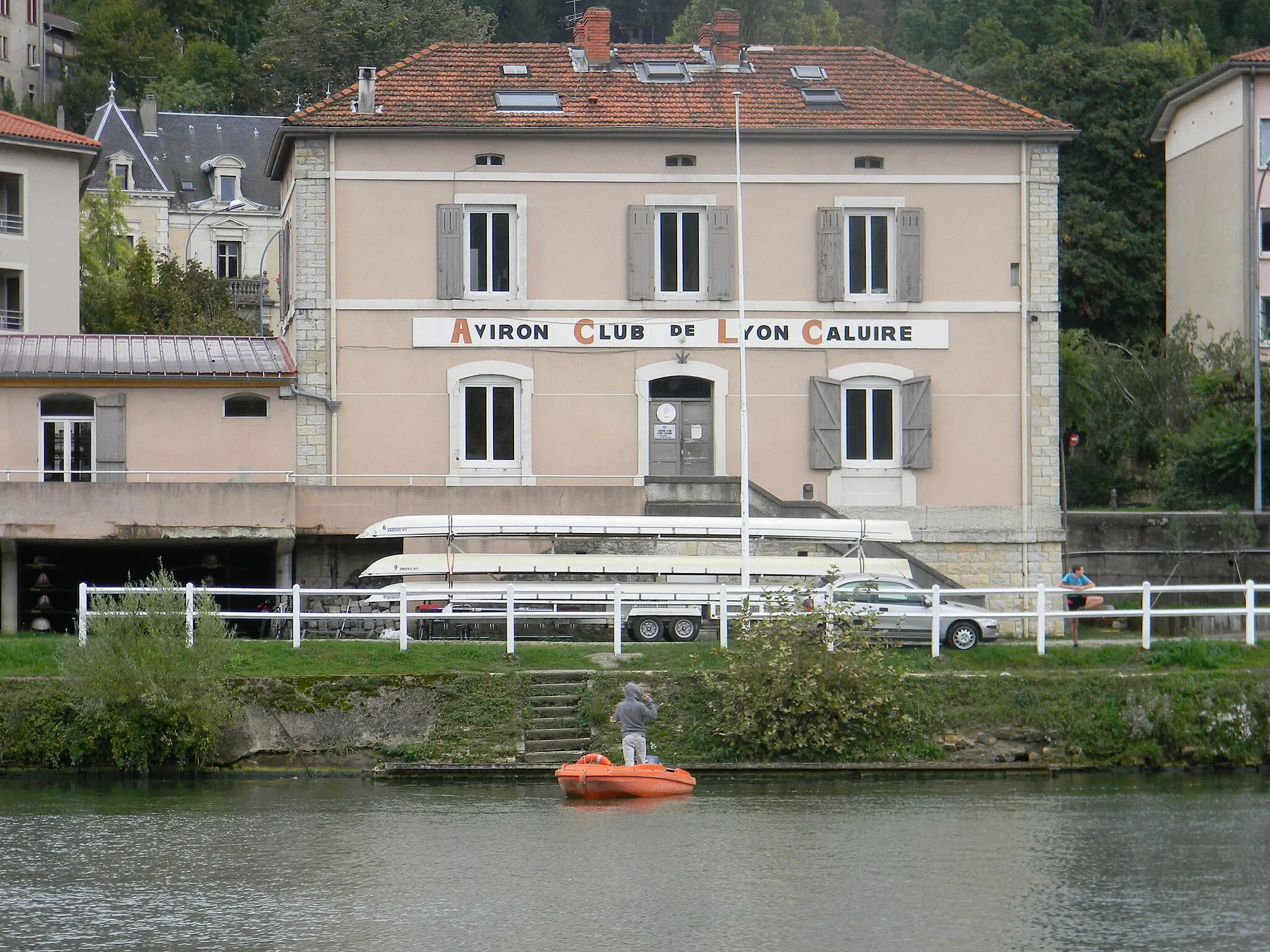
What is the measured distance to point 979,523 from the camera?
32875 mm

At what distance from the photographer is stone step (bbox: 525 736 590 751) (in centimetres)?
2388

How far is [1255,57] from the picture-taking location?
4891 centimetres

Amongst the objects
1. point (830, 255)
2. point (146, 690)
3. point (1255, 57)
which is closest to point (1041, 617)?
point (830, 255)

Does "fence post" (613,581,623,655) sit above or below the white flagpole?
below

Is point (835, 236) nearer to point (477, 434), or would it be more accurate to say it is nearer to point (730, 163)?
point (730, 163)

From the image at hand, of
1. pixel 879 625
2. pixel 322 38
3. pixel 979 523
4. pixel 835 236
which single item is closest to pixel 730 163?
pixel 835 236

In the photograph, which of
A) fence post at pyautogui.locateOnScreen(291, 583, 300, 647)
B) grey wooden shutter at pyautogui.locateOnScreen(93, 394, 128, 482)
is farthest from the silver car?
grey wooden shutter at pyautogui.locateOnScreen(93, 394, 128, 482)

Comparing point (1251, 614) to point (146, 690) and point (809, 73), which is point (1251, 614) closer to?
point (809, 73)

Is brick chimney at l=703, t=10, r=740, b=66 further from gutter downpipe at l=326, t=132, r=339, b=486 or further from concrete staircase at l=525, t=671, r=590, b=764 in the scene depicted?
concrete staircase at l=525, t=671, r=590, b=764

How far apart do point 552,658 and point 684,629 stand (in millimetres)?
2991

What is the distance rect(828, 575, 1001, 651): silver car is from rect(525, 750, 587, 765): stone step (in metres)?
5.08

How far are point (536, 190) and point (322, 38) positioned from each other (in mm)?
45025

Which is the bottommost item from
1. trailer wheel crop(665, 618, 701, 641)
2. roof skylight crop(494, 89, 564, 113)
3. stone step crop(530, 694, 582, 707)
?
stone step crop(530, 694, 582, 707)

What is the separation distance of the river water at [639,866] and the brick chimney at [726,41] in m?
17.3
